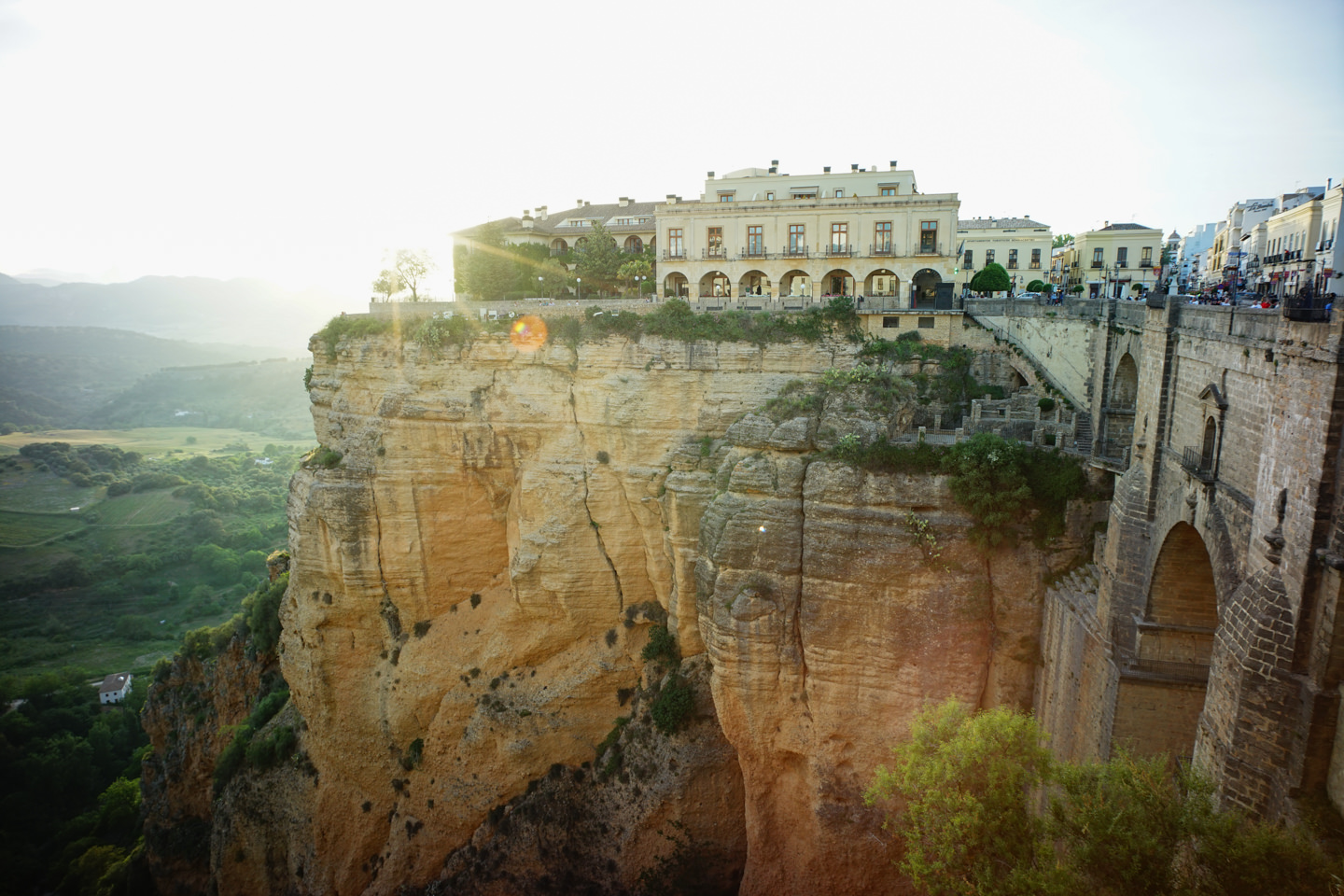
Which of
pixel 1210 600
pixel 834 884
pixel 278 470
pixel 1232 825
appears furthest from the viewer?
pixel 278 470

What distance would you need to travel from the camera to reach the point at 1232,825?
9734 millimetres

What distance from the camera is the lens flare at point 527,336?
2780 cm

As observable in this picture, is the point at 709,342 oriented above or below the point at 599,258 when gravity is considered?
below

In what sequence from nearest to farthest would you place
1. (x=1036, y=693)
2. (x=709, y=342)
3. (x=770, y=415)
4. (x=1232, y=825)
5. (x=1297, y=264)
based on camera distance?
(x=1232, y=825) < (x=1036, y=693) < (x=770, y=415) < (x=709, y=342) < (x=1297, y=264)

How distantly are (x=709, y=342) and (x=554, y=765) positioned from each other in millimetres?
15732

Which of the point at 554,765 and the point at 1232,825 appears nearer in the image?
the point at 1232,825

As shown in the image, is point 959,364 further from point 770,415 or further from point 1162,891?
point 1162,891

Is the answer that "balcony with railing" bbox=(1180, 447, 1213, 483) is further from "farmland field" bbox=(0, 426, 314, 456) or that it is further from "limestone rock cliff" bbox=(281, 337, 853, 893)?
"farmland field" bbox=(0, 426, 314, 456)

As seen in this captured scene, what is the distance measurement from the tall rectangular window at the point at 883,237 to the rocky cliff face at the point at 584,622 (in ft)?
31.8

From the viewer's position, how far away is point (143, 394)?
156 metres

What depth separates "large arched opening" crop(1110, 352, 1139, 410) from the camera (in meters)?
20.2

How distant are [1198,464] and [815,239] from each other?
22.9m

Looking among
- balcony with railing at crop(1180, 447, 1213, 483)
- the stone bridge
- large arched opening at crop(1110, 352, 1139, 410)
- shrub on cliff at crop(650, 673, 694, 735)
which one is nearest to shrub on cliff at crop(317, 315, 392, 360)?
shrub on cliff at crop(650, 673, 694, 735)

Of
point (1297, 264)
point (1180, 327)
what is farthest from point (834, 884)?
point (1297, 264)
